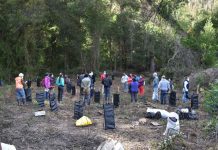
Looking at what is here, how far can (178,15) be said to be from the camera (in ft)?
146

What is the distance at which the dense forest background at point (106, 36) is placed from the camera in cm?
3553

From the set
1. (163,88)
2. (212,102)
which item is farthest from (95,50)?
(212,102)

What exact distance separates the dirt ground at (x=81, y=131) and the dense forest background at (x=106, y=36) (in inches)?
599

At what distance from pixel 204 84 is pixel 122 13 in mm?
14781

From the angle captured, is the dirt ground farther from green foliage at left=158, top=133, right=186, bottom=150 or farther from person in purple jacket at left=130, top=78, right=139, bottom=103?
person in purple jacket at left=130, top=78, right=139, bottom=103

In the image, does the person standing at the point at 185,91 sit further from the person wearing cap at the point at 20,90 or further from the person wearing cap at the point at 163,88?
the person wearing cap at the point at 20,90

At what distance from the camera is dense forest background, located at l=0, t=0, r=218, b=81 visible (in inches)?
1399

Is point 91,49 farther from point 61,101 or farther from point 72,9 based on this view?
point 61,101

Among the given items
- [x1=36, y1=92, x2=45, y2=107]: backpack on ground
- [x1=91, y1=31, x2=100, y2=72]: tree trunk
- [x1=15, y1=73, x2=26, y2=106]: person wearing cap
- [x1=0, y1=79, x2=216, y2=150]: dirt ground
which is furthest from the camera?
[x1=91, y1=31, x2=100, y2=72]: tree trunk

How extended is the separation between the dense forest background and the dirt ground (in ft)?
49.9

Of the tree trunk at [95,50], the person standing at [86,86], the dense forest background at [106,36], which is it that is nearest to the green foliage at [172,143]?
the person standing at [86,86]

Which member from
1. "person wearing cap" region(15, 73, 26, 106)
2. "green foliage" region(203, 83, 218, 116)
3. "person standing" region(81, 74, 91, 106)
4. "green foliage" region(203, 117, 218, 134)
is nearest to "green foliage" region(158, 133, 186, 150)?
"green foliage" region(203, 117, 218, 134)

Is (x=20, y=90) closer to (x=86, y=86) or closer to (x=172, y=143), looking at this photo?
(x=86, y=86)

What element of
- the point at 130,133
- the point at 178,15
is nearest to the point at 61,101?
the point at 130,133
